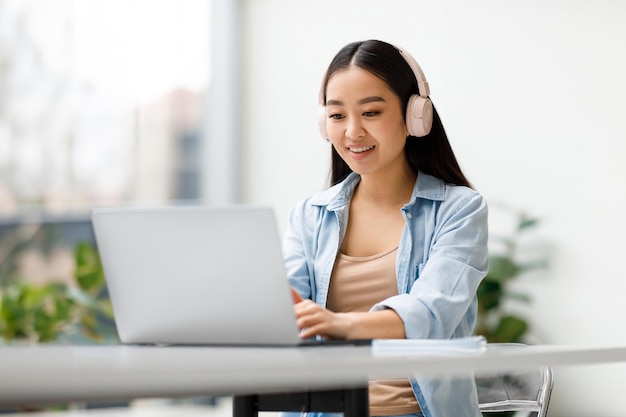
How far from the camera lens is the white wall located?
3250 millimetres

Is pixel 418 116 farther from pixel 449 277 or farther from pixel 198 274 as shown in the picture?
pixel 198 274

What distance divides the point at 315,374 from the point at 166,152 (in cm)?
419

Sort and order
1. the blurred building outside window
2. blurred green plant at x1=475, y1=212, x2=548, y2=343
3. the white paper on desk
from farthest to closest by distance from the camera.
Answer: the blurred building outside window
blurred green plant at x1=475, y1=212, x2=548, y2=343
the white paper on desk

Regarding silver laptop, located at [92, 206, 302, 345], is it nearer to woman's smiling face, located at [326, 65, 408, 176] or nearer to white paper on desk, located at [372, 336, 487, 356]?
white paper on desk, located at [372, 336, 487, 356]

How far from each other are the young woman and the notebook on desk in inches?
11.4

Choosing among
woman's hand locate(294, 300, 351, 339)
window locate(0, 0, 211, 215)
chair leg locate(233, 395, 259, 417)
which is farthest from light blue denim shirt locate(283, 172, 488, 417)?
window locate(0, 0, 211, 215)

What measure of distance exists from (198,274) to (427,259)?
565mm

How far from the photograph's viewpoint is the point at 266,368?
96 centimetres

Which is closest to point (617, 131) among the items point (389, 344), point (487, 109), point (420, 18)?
point (487, 109)

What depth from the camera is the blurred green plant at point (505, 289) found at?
11.8 ft

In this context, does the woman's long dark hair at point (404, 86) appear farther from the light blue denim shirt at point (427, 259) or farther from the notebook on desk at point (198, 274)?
the notebook on desk at point (198, 274)

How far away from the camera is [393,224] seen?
1825mm

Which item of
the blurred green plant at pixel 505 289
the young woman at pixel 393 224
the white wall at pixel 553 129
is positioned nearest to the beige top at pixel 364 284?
the young woman at pixel 393 224

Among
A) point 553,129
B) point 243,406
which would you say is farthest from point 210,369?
point 553,129
